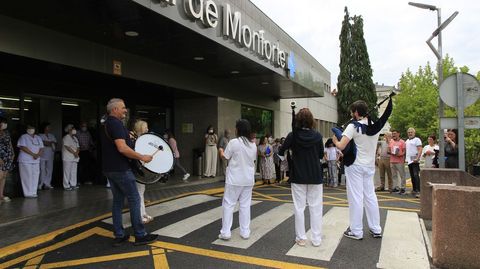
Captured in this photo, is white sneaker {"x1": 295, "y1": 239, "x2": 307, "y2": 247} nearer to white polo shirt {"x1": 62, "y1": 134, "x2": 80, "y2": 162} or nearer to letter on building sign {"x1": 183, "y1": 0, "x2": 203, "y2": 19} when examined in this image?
letter on building sign {"x1": 183, "y1": 0, "x2": 203, "y2": 19}

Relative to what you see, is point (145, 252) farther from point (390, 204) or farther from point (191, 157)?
point (191, 157)

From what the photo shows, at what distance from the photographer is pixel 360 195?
5105 mm

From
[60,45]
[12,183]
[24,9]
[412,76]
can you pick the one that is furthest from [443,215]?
[412,76]

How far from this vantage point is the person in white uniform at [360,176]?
5086 mm

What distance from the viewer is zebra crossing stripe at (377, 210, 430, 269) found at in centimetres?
425

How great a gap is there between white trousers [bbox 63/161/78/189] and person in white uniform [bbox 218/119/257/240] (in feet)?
19.6

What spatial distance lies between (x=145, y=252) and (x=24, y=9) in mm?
4588

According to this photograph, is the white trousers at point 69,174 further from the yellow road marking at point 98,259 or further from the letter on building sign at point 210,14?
the yellow road marking at point 98,259

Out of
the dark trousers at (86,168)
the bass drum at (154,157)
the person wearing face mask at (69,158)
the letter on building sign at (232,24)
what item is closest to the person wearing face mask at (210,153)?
the dark trousers at (86,168)

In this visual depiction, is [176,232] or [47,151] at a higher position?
[47,151]

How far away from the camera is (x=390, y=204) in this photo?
820 centimetres

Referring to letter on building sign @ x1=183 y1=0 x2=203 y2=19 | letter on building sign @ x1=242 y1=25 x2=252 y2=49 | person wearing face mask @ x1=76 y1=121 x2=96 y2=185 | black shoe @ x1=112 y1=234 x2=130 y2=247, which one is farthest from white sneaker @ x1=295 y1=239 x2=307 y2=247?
person wearing face mask @ x1=76 y1=121 x2=96 y2=185

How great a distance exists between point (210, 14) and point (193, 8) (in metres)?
0.62

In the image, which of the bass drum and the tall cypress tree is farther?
the tall cypress tree
